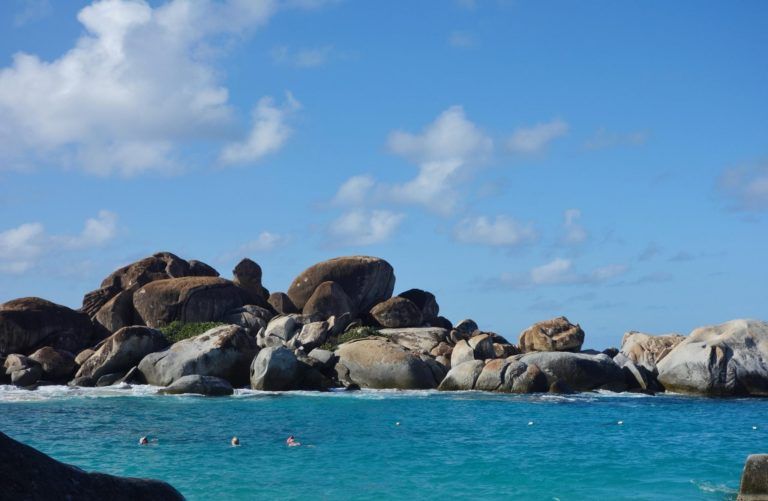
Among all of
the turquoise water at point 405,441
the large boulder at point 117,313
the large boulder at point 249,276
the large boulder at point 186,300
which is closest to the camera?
the turquoise water at point 405,441

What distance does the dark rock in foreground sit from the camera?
54.5ft

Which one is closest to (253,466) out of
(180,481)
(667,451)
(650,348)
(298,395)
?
(180,481)

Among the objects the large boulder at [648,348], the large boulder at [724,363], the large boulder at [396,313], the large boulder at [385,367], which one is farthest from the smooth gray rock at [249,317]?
the large boulder at [724,363]

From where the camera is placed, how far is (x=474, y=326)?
54.8 metres

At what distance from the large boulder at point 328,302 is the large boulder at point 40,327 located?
14.4m

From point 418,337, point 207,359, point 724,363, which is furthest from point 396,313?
point 724,363

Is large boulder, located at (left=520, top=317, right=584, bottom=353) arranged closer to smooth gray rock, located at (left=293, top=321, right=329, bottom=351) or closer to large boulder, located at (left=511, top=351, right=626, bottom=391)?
large boulder, located at (left=511, top=351, right=626, bottom=391)

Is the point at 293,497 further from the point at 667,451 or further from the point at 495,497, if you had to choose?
the point at 667,451

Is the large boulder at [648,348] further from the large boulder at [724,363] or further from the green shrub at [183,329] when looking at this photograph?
the green shrub at [183,329]

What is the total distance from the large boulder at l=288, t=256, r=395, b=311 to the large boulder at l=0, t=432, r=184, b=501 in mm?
47543

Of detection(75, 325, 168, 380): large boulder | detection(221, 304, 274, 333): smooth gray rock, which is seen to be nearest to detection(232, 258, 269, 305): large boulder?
detection(221, 304, 274, 333): smooth gray rock

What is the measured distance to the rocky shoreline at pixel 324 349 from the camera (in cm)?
4175

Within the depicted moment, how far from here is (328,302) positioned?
51875mm

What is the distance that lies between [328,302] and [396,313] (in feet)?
15.0
